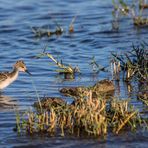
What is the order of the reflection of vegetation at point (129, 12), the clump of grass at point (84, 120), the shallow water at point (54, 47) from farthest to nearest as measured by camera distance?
the reflection of vegetation at point (129, 12) → the shallow water at point (54, 47) → the clump of grass at point (84, 120)

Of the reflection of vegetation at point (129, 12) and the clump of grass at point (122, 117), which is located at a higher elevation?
the reflection of vegetation at point (129, 12)

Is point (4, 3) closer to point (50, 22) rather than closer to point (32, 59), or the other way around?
point (50, 22)

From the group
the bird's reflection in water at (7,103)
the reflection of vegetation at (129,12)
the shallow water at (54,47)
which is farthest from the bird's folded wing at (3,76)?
the reflection of vegetation at (129,12)

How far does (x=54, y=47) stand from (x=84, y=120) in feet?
26.6

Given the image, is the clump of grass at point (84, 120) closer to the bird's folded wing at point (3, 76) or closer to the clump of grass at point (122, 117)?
the clump of grass at point (122, 117)

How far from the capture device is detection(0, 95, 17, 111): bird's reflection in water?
1158 centimetres

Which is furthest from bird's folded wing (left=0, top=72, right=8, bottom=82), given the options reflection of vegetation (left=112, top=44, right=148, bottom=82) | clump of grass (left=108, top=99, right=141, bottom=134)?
clump of grass (left=108, top=99, right=141, bottom=134)

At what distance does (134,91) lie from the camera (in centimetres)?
1246

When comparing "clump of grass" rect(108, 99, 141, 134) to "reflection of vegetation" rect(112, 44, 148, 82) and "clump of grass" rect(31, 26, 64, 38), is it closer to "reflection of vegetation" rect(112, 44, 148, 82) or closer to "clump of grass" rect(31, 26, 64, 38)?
"reflection of vegetation" rect(112, 44, 148, 82)

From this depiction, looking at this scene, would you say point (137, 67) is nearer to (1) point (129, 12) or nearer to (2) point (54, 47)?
(2) point (54, 47)

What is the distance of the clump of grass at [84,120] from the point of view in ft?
31.1

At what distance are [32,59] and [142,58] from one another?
12.3 feet

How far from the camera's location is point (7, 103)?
11977 millimetres

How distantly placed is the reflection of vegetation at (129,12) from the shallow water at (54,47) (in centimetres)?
20
